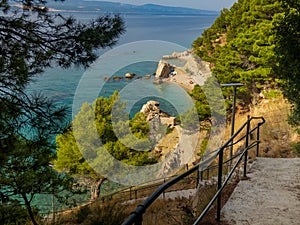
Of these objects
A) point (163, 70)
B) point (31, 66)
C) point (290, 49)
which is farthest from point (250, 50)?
point (163, 70)

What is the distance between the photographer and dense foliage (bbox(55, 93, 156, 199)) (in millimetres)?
14961

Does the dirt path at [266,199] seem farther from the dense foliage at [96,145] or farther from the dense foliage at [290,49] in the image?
the dense foliage at [96,145]

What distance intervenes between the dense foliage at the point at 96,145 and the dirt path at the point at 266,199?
1134cm

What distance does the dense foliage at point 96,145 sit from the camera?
1496 centimetres

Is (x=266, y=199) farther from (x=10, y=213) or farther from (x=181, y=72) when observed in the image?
(x=181, y=72)

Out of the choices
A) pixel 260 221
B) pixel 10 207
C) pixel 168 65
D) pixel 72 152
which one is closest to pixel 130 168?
pixel 72 152

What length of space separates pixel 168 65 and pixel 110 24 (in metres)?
37.4

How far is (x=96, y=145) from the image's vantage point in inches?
608

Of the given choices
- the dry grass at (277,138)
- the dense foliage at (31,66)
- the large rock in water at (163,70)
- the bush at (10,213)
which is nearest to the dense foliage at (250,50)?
the dry grass at (277,138)

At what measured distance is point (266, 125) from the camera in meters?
9.27

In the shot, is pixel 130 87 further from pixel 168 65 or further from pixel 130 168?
pixel 130 168

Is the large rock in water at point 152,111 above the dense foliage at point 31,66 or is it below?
above

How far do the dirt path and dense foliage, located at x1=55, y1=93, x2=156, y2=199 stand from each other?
37.2 feet

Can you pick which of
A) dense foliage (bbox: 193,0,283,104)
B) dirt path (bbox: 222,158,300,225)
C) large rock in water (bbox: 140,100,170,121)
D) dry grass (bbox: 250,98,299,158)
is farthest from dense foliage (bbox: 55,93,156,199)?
dirt path (bbox: 222,158,300,225)
